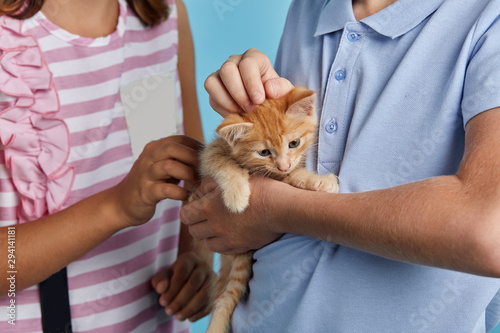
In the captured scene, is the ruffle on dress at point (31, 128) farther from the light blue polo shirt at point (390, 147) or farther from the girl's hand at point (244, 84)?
the light blue polo shirt at point (390, 147)

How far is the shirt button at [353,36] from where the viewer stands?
0.97 meters

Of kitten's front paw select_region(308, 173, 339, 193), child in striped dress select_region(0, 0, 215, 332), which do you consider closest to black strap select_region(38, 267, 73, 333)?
child in striped dress select_region(0, 0, 215, 332)

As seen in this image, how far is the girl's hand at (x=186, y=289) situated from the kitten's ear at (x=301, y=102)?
2.00 ft

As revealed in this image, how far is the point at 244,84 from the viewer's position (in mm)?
982

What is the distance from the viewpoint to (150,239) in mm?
1469

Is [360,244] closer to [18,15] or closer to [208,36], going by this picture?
[18,15]

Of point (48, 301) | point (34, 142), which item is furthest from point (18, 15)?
point (48, 301)

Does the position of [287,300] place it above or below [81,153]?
below

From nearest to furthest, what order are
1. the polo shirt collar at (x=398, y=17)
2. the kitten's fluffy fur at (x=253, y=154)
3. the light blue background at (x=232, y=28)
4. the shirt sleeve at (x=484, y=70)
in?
1. the shirt sleeve at (x=484, y=70)
2. the polo shirt collar at (x=398, y=17)
3. the kitten's fluffy fur at (x=253, y=154)
4. the light blue background at (x=232, y=28)

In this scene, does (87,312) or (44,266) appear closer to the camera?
(44,266)

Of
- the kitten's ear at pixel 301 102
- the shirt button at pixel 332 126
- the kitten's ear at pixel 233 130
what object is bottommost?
the kitten's ear at pixel 233 130

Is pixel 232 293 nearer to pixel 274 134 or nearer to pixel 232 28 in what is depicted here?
pixel 274 134

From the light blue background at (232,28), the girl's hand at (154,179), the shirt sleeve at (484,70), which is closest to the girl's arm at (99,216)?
the girl's hand at (154,179)

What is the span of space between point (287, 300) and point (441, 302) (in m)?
0.28
